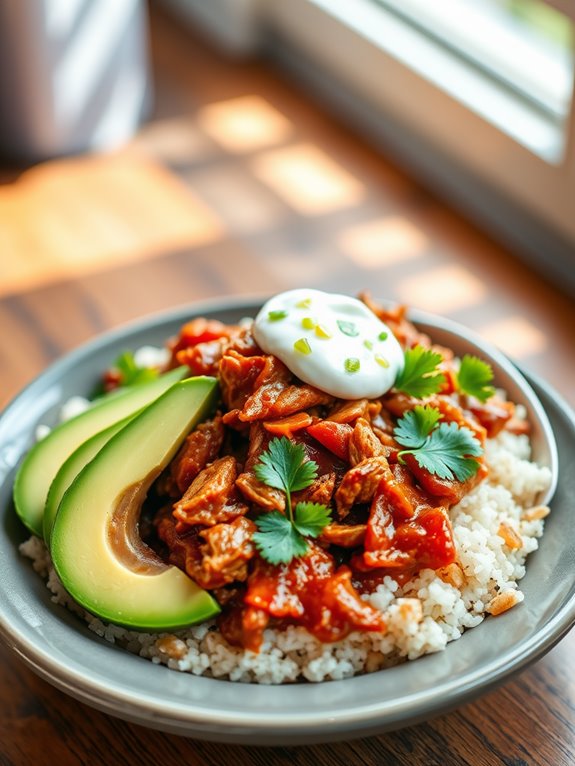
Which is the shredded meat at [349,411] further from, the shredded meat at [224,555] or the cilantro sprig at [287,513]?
the shredded meat at [224,555]

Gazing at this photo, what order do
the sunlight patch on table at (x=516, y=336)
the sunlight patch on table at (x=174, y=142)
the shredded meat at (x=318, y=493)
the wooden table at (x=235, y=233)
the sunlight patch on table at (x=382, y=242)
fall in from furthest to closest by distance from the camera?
1. the sunlight patch on table at (x=174, y=142)
2. the sunlight patch on table at (x=382, y=242)
3. the wooden table at (x=235, y=233)
4. the sunlight patch on table at (x=516, y=336)
5. the shredded meat at (x=318, y=493)

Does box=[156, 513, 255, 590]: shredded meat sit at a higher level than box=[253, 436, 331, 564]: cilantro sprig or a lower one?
lower

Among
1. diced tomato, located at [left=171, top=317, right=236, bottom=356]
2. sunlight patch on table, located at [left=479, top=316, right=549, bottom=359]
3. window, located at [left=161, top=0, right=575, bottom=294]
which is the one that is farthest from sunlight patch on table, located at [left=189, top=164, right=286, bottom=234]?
diced tomato, located at [left=171, top=317, right=236, bottom=356]

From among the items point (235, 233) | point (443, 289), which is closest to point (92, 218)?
point (235, 233)

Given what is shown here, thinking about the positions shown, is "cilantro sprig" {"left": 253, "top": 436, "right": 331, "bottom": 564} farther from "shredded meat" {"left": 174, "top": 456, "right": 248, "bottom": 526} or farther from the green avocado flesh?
the green avocado flesh

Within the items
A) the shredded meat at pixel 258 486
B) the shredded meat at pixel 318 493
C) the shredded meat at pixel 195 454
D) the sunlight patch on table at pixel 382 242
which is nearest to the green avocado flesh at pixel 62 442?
the shredded meat at pixel 195 454
